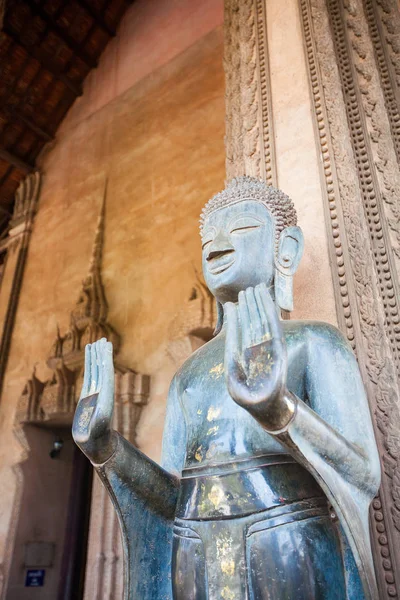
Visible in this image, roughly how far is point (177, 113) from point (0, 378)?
4.41 m

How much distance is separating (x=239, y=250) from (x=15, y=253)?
24.9 ft

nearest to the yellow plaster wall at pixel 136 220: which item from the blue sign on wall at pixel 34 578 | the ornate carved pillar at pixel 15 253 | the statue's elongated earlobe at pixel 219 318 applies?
the ornate carved pillar at pixel 15 253

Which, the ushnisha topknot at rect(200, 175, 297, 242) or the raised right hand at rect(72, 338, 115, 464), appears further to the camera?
the ushnisha topknot at rect(200, 175, 297, 242)

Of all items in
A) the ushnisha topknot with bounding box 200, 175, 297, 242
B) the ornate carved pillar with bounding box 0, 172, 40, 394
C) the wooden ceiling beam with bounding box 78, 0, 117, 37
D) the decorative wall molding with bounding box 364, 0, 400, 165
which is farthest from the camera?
the wooden ceiling beam with bounding box 78, 0, 117, 37

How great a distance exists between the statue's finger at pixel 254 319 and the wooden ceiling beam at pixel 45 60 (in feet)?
25.8

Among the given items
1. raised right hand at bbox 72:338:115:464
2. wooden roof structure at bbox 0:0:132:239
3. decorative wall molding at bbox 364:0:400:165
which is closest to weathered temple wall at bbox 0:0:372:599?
wooden roof structure at bbox 0:0:132:239

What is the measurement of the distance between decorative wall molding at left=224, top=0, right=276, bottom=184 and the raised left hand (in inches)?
49.7

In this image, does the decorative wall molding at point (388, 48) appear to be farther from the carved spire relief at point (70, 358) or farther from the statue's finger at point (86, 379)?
the carved spire relief at point (70, 358)

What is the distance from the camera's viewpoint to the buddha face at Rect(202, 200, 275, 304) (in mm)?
1407

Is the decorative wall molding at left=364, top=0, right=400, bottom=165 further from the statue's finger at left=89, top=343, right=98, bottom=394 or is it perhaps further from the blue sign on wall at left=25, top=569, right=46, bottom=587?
the blue sign on wall at left=25, top=569, right=46, bottom=587

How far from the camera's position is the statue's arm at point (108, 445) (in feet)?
3.90

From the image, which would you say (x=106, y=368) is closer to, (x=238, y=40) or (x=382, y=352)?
Answer: (x=382, y=352)

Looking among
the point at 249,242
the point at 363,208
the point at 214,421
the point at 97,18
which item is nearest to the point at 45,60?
the point at 97,18

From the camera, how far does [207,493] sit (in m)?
1.13
